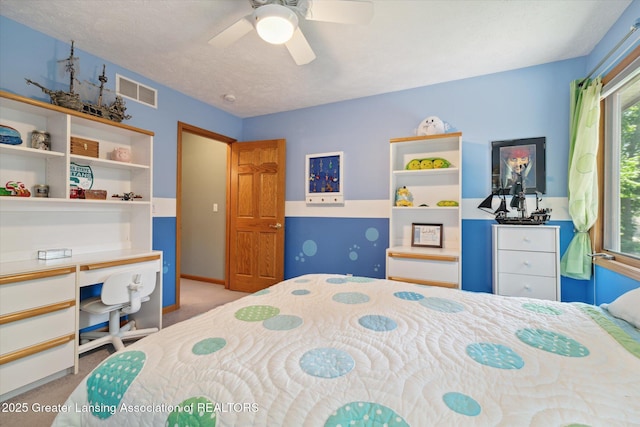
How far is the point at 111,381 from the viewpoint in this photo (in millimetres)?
788

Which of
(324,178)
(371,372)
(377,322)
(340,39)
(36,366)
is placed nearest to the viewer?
(371,372)

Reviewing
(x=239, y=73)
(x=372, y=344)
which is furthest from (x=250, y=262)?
(x=372, y=344)

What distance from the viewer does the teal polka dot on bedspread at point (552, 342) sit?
87 centimetres

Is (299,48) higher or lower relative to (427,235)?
higher

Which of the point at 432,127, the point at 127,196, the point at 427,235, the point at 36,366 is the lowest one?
the point at 36,366

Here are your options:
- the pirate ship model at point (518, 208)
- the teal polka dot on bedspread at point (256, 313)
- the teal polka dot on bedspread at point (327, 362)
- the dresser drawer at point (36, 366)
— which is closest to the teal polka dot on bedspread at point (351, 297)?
the teal polka dot on bedspread at point (256, 313)

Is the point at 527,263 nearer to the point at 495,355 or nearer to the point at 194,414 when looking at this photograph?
the point at 495,355

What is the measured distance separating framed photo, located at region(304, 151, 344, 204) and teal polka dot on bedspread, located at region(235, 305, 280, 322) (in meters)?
2.35

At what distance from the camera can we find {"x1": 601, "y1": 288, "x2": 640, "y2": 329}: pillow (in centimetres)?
106

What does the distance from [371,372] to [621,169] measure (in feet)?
8.40

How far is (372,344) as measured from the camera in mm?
902

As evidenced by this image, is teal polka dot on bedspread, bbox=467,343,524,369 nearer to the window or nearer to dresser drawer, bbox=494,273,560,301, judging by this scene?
the window

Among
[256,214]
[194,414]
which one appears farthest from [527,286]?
[256,214]

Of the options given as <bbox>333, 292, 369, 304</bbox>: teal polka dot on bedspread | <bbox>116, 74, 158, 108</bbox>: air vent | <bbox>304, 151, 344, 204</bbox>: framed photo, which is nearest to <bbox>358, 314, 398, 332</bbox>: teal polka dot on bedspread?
<bbox>333, 292, 369, 304</bbox>: teal polka dot on bedspread
